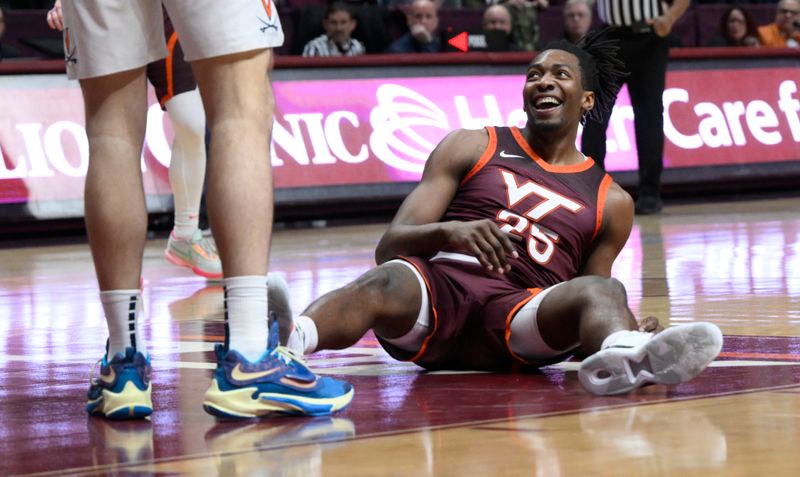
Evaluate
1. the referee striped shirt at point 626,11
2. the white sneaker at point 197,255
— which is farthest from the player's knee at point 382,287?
the referee striped shirt at point 626,11

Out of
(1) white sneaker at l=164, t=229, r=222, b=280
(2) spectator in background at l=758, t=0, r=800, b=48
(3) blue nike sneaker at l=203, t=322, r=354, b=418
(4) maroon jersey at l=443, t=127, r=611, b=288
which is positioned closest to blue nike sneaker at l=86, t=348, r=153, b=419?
(3) blue nike sneaker at l=203, t=322, r=354, b=418

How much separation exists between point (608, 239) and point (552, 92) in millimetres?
413

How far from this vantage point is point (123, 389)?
3.23 metres

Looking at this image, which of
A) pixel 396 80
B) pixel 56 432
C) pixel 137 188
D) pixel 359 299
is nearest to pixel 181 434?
pixel 56 432

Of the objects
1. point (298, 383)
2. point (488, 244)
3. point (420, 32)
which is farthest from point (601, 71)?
point (420, 32)

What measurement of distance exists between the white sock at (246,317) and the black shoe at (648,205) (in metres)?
7.54

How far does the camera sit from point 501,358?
3941 mm

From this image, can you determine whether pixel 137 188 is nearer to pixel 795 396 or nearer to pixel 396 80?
pixel 795 396

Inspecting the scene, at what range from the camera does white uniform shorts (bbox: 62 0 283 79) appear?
320 centimetres

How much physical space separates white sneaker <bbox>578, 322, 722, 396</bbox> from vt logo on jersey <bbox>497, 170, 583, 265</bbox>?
2.36ft

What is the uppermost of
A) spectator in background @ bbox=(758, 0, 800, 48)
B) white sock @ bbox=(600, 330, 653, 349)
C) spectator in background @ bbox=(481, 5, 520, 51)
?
white sock @ bbox=(600, 330, 653, 349)

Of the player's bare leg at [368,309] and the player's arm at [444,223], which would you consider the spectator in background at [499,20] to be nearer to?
the player's arm at [444,223]

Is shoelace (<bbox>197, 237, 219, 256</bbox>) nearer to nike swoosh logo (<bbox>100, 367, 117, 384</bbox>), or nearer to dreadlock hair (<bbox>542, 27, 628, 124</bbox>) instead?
dreadlock hair (<bbox>542, 27, 628, 124</bbox>)

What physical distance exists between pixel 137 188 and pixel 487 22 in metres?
9.92
